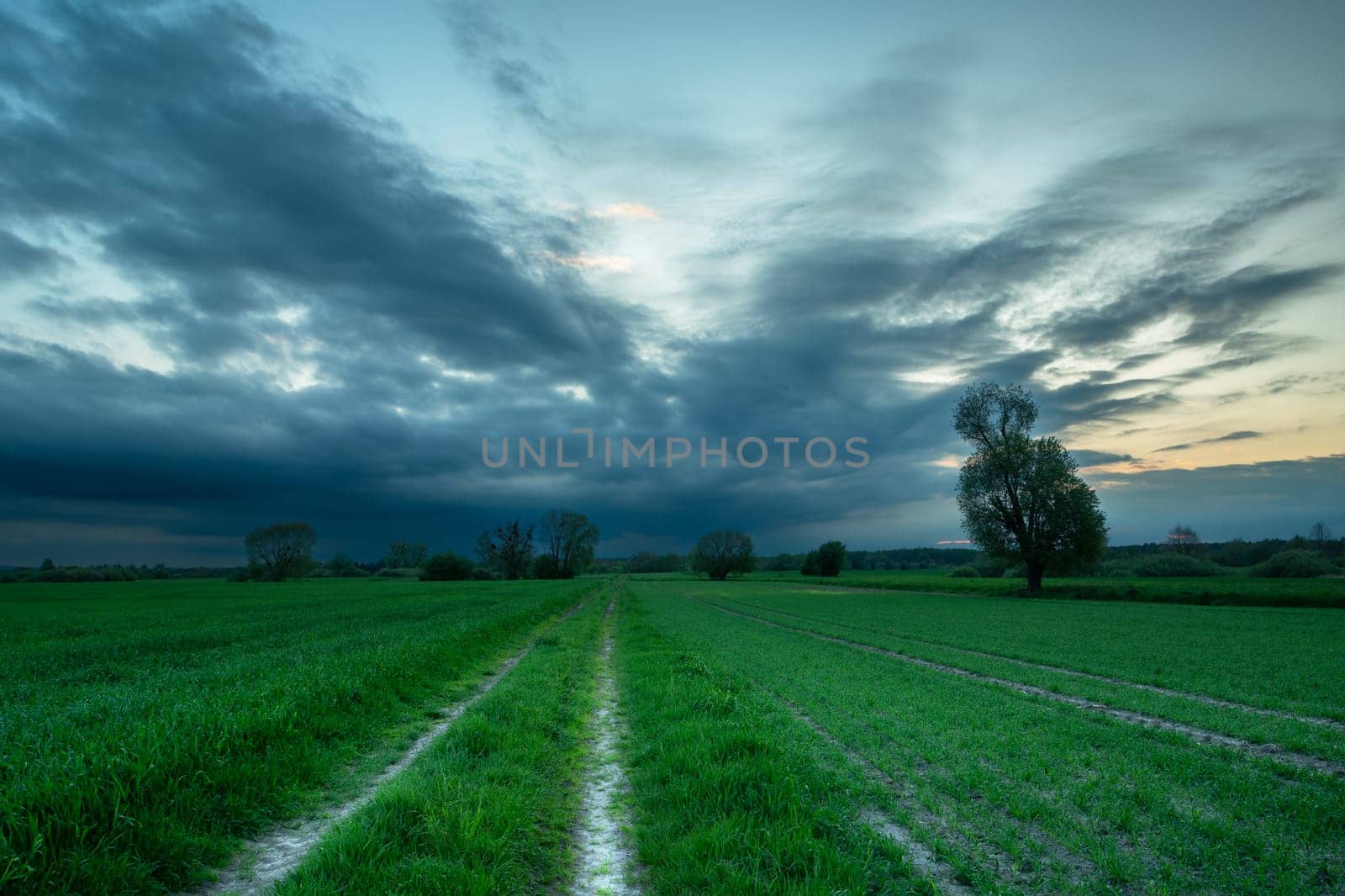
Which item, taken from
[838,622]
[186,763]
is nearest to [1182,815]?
[186,763]

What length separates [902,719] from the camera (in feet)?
35.0

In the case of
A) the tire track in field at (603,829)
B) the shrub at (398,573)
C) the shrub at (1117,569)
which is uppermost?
the tire track in field at (603,829)

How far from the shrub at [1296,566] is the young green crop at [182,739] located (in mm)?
74469

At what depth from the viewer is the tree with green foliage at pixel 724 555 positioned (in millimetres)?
149375

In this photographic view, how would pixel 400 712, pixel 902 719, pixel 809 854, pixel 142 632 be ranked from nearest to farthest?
pixel 809 854 → pixel 902 719 → pixel 400 712 → pixel 142 632

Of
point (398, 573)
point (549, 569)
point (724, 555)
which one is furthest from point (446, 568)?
point (724, 555)

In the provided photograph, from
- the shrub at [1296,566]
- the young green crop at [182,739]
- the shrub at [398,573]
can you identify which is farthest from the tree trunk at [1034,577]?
the shrub at [398,573]

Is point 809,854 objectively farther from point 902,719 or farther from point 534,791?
point 902,719

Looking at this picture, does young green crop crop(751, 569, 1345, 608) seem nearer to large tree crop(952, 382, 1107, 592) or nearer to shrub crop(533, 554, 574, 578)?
large tree crop(952, 382, 1107, 592)

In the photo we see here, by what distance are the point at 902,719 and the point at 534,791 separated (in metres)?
6.77

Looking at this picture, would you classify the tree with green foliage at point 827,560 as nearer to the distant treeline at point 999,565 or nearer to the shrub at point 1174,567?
the distant treeline at point 999,565

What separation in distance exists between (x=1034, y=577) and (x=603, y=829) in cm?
5784

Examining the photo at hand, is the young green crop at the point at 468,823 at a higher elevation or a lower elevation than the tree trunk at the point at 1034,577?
higher

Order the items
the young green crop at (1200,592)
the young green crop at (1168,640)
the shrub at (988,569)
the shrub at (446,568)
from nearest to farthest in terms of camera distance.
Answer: the young green crop at (1168,640) → the young green crop at (1200,592) → the shrub at (988,569) → the shrub at (446,568)
